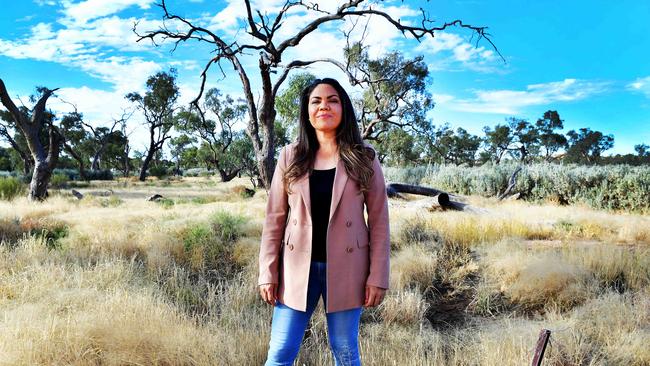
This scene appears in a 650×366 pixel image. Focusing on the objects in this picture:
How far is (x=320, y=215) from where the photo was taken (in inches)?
91.9

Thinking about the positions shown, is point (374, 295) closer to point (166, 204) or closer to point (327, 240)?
point (327, 240)

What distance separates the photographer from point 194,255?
6.44 meters

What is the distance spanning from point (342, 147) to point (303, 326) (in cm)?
98

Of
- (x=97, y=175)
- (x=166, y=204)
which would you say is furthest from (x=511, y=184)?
(x=97, y=175)

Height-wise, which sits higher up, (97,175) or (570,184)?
(570,184)

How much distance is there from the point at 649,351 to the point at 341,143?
321cm

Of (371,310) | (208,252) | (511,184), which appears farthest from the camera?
(511,184)

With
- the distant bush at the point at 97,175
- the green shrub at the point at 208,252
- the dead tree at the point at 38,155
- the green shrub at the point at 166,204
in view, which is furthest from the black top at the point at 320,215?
the distant bush at the point at 97,175

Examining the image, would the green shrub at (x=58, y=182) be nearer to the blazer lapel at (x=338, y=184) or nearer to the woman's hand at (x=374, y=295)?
the blazer lapel at (x=338, y=184)

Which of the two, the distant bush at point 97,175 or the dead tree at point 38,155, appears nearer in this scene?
the dead tree at point 38,155

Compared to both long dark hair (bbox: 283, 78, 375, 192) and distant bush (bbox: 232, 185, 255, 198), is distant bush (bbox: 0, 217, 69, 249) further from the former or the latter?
distant bush (bbox: 232, 185, 255, 198)

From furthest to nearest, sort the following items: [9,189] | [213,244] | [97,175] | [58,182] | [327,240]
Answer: [97,175]
[58,182]
[9,189]
[213,244]
[327,240]

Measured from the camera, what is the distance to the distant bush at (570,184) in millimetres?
12312

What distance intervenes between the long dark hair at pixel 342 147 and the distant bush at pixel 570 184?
12.2 m
